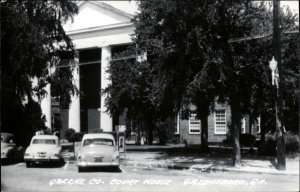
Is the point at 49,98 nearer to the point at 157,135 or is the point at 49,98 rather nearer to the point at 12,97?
the point at 12,97

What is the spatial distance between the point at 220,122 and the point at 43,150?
26.6 m

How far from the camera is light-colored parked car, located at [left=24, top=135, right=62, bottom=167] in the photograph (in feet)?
51.7

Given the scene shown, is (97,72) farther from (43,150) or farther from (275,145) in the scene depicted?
(43,150)

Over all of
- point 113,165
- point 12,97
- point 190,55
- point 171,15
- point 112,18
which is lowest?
point 113,165

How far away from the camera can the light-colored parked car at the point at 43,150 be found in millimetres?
15763

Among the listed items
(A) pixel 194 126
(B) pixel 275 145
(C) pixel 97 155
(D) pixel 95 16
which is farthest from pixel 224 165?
(A) pixel 194 126

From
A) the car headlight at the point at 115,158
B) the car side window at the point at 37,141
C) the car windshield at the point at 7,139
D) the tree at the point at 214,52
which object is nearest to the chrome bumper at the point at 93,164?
the car headlight at the point at 115,158

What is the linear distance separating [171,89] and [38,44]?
6.82 metres

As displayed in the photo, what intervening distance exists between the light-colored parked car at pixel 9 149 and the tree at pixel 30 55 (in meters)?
0.30

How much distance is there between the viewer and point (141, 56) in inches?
1182

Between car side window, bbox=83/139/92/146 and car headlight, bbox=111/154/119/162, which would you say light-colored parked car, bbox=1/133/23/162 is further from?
car side window, bbox=83/139/92/146

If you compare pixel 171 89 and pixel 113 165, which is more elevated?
pixel 171 89

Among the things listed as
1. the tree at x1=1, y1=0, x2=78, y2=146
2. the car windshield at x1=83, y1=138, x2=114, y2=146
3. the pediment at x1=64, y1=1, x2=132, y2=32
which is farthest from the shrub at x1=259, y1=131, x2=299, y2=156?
the pediment at x1=64, y1=1, x2=132, y2=32

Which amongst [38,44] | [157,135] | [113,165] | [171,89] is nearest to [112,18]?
[157,135]
